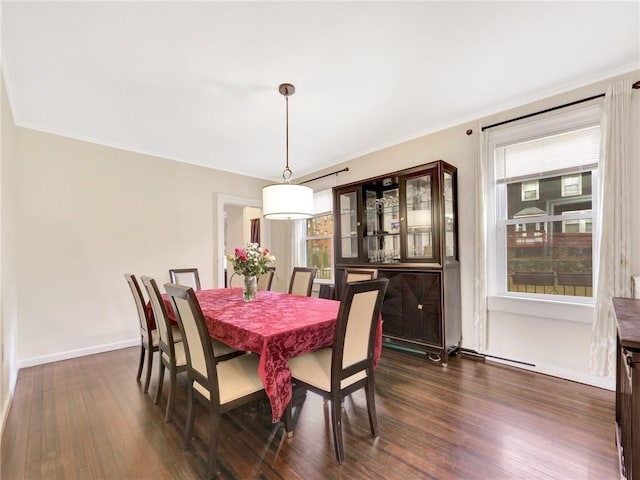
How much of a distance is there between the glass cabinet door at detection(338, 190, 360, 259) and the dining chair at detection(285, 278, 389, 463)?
6.85 ft

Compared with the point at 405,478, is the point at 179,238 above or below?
above

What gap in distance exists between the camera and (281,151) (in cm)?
429

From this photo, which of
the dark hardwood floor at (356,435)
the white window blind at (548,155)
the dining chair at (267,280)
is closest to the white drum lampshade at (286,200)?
the dining chair at (267,280)

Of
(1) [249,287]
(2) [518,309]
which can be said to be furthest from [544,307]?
(1) [249,287]

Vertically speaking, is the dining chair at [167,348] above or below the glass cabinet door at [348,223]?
below

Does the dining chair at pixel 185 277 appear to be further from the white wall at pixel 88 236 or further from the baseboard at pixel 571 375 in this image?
the baseboard at pixel 571 375

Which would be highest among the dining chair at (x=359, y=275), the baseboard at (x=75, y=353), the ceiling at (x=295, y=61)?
the ceiling at (x=295, y=61)

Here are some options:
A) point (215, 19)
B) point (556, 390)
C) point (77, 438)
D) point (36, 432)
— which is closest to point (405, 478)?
point (556, 390)

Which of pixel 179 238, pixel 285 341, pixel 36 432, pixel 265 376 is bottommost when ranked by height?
pixel 36 432

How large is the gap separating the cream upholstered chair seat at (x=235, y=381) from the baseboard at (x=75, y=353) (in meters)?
2.68

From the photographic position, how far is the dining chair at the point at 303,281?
327 cm

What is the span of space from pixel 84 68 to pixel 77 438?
2.66 metres

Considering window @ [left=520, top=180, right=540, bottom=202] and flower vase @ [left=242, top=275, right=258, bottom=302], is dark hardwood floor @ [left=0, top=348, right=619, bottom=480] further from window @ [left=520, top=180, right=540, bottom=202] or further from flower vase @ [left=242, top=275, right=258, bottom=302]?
window @ [left=520, top=180, right=540, bottom=202]

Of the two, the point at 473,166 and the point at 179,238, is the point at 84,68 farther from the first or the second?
the point at 473,166
